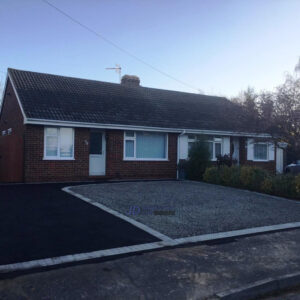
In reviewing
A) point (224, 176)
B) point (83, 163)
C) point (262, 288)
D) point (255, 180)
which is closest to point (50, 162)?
point (83, 163)

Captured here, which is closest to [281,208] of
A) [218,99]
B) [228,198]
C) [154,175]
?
[228,198]

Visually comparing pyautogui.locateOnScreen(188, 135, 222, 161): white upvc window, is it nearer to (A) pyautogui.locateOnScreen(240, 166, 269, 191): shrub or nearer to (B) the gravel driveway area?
(A) pyautogui.locateOnScreen(240, 166, 269, 191): shrub

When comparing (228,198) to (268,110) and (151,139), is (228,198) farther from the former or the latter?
(151,139)

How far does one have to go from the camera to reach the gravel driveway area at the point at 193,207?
294 inches

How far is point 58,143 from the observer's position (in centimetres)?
1448

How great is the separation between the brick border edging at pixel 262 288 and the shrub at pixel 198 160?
438 inches

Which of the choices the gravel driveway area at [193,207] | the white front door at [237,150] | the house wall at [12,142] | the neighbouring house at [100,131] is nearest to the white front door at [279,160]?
the neighbouring house at [100,131]

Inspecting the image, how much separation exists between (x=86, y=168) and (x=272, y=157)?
11802mm

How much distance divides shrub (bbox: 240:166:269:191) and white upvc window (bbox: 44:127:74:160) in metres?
7.25

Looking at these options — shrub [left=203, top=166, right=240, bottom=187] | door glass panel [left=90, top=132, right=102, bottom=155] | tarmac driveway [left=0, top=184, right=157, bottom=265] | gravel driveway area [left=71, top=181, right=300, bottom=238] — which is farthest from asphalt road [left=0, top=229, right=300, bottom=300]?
door glass panel [left=90, top=132, right=102, bottom=155]

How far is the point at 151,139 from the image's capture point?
55.0 feet

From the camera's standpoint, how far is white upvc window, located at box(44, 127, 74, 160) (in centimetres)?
1429

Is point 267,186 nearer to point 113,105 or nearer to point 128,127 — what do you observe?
point 128,127

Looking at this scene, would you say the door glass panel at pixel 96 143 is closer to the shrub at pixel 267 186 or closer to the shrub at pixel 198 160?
the shrub at pixel 198 160
